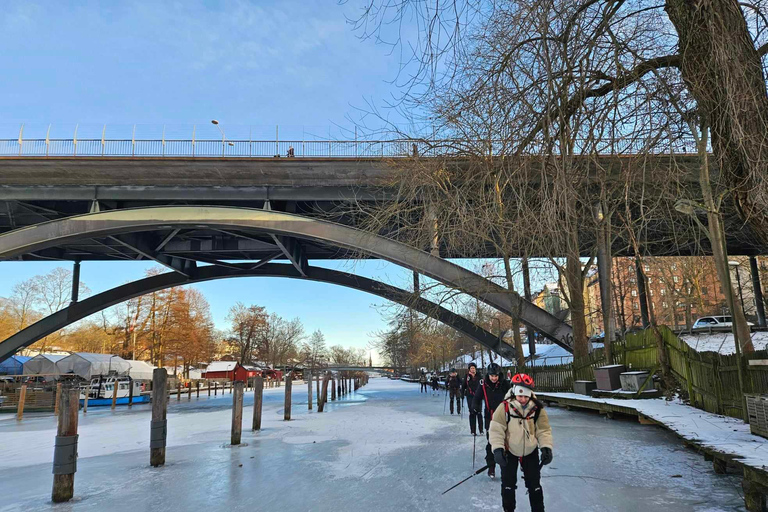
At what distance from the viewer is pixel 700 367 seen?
365 inches

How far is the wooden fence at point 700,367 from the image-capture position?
7531 mm

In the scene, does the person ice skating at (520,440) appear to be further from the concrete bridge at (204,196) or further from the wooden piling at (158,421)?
the concrete bridge at (204,196)

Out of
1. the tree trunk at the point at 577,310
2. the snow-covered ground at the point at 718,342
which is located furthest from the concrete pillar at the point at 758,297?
the tree trunk at the point at 577,310

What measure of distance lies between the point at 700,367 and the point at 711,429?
2.62 meters

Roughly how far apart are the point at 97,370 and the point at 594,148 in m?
38.3

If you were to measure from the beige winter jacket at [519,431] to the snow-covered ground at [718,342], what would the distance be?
14975 mm

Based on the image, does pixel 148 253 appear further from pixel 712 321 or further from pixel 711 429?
pixel 712 321

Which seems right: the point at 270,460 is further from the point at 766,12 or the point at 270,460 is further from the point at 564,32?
the point at 766,12

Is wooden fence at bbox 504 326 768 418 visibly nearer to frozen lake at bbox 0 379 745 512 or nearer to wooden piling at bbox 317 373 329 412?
frozen lake at bbox 0 379 745 512

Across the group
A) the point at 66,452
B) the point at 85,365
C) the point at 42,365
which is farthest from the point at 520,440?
the point at 42,365

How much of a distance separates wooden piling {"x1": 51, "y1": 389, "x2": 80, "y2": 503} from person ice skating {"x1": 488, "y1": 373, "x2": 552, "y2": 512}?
5.13 metres

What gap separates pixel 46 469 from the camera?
8406 mm

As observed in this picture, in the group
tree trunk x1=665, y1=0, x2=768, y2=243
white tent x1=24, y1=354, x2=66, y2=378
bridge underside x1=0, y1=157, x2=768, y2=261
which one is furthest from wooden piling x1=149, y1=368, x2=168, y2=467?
white tent x1=24, y1=354, x2=66, y2=378

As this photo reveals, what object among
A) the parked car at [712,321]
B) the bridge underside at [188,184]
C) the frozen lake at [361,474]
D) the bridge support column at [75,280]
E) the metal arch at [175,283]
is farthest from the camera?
the bridge support column at [75,280]
